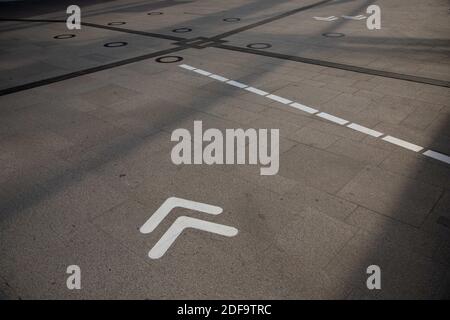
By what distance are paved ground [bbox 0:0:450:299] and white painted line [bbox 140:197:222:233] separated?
0.09 meters

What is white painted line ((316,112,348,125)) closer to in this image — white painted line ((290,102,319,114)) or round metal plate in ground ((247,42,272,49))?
white painted line ((290,102,319,114))

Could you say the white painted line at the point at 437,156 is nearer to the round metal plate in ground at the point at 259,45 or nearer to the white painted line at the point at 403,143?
the white painted line at the point at 403,143

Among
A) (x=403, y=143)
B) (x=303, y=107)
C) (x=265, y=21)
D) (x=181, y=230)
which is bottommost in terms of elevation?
(x=181, y=230)

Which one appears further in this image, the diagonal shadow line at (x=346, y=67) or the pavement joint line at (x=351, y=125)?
the diagonal shadow line at (x=346, y=67)

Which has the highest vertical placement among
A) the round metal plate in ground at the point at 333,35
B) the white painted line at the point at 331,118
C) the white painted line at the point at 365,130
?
the round metal plate in ground at the point at 333,35

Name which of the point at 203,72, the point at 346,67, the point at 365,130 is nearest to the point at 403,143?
the point at 365,130

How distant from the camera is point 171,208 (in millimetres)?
4398

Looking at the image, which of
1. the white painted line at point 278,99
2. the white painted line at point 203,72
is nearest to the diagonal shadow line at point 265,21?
the white painted line at point 203,72

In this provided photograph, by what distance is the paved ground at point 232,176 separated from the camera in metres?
3.48

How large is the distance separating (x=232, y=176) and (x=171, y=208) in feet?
3.59

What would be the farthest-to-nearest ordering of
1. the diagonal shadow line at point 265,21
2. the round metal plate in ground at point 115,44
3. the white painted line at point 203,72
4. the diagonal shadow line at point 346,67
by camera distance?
the diagonal shadow line at point 265,21, the round metal plate in ground at point 115,44, the white painted line at point 203,72, the diagonal shadow line at point 346,67

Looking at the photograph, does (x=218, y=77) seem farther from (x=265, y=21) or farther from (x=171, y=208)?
(x=265, y=21)

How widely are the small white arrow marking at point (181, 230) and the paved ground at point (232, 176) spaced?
0.08m

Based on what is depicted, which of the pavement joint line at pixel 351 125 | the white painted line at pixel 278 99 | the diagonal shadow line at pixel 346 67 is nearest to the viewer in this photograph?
the pavement joint line at pixel 351 125
